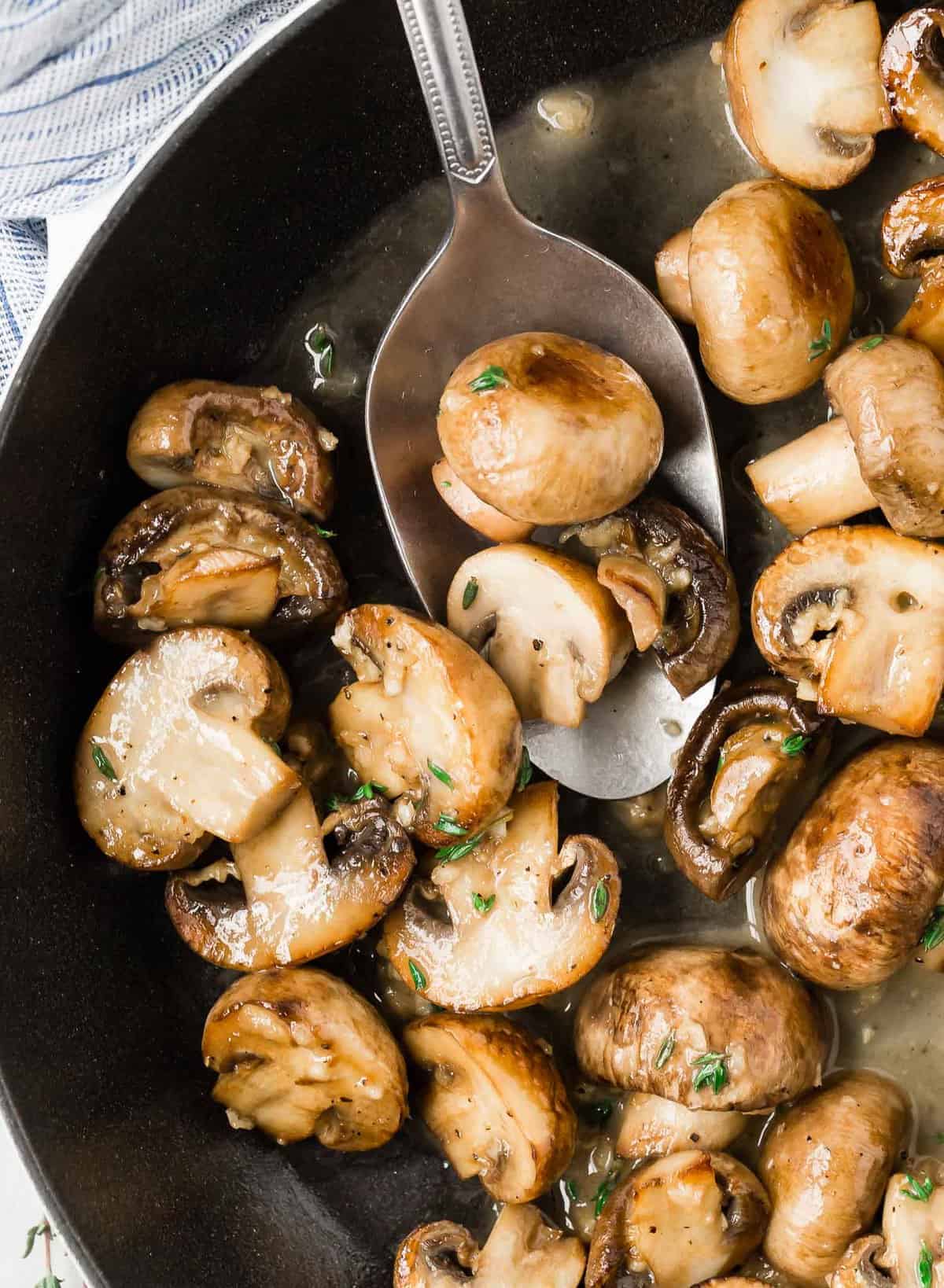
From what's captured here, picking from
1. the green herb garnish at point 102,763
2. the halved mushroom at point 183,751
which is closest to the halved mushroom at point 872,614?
the halved mushroom at point 183,751

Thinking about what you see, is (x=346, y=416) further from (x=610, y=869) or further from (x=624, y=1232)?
(x=624, y=1232)

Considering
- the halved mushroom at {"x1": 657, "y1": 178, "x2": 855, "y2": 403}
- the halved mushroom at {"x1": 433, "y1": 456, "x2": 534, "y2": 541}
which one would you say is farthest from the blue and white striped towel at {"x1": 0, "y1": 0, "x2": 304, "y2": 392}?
the halved mushroom at {"x1": 657, "y1": 178, "x2": 855, "y2": 403}

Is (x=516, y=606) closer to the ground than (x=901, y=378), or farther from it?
closer to the ground

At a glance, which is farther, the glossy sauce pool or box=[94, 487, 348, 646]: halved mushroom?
the glossy sauce pool

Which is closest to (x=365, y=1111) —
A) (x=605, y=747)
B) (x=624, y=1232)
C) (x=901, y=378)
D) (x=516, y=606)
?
(x=624, y=1232)

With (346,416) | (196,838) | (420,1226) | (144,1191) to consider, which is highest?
→ (346,416)

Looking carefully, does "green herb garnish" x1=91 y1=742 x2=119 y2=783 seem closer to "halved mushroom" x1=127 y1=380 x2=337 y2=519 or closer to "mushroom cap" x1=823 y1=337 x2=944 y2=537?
"halved mushroom" x1=127 y1=380 x2=337 y2=519

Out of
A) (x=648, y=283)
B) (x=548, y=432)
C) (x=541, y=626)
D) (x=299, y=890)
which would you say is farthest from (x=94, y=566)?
(x=648, y=283)
